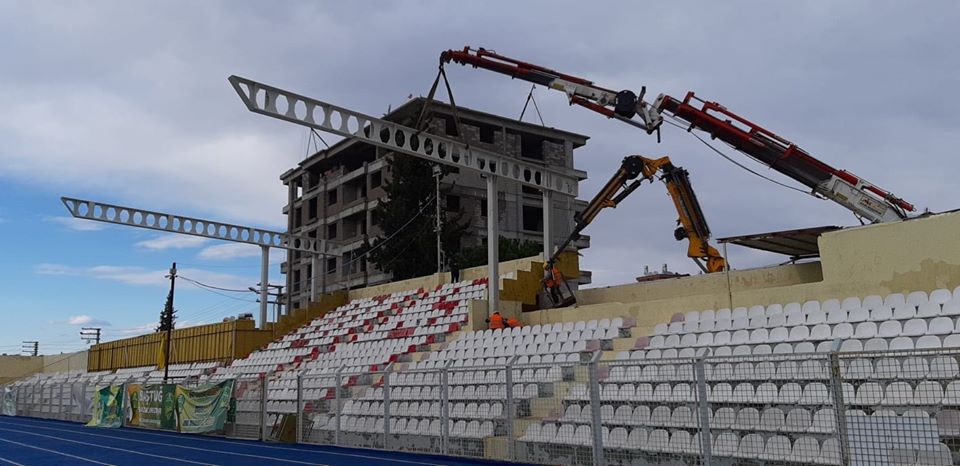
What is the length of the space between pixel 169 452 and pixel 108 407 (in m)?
11.5

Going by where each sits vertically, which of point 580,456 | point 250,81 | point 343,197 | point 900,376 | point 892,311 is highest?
point 343,197

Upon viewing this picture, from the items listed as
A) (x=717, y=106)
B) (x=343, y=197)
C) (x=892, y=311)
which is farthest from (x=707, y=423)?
(x=343, y=197)

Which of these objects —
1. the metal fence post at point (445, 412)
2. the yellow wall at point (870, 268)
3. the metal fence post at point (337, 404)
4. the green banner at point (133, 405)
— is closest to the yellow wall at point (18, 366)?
the green banner at point (133, 405)

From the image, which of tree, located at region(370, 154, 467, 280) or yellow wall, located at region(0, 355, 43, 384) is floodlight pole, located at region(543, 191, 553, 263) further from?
yellow wall, located at region(0, 355, 43, 384)

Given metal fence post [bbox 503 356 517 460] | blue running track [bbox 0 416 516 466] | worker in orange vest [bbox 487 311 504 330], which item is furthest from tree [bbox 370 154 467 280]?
metal fence post [bbox 503 356 517 460]

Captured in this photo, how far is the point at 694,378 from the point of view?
9562mm

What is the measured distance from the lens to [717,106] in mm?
21859

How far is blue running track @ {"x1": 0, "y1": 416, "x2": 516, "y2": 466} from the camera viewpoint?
13.5m

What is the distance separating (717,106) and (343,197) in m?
41.3

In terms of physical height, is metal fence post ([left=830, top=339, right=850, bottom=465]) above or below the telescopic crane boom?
below

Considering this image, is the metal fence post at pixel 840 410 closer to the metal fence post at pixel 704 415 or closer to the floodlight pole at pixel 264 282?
the metal fence post at pixel 704 415

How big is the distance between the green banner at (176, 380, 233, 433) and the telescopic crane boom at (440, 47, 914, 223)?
1150cm

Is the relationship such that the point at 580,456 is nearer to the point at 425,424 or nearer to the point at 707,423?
the point at 707,423

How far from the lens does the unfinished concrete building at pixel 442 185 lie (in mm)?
53438
